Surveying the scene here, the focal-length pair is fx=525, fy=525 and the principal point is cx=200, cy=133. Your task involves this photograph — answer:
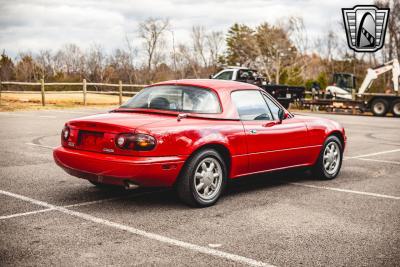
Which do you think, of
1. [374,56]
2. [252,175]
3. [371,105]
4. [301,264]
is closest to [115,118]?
[252,175]

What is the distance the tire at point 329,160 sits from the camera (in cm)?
741

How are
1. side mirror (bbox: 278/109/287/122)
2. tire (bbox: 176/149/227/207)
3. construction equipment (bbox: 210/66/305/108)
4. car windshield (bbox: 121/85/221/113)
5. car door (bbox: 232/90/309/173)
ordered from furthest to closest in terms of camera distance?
construction equipment (bbox: 210/66/305/108) < side mirror (bbox: 278/109/287/122) < car door (bbox: 232/90/309/173) < car windshield (bbox: 121/85/221/113) < tire (bbox: 176/149/227/207)

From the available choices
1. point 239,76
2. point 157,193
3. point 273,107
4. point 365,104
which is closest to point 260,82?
point 239,76

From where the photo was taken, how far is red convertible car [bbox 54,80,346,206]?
531 centimetres

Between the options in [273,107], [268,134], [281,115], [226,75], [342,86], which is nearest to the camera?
[268,134]

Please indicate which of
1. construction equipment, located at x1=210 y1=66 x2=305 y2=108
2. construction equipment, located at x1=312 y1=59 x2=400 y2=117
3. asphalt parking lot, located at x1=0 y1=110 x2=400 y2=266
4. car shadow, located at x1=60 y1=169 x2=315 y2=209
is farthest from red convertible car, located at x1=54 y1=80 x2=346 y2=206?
construction equipment, located at x1=312 y1=59 x2=400 y2=117

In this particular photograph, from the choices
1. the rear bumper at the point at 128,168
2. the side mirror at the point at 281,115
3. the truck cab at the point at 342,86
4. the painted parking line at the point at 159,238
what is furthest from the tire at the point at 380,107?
the painted parking line at the point at 159,238

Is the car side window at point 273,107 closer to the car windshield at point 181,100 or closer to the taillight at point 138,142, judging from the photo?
the car windshield at point 181,100

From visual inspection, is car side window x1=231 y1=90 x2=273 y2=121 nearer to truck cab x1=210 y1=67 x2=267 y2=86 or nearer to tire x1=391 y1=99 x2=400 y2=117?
truck cab x1=210 y1=67 x2=267 y2=86

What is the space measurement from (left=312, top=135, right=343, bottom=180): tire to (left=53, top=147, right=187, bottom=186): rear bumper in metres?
2.70

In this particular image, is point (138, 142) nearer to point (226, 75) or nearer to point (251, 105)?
point (251, 105)

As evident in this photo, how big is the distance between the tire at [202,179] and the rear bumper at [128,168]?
0.12 meters

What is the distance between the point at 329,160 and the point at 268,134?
160 centimetres

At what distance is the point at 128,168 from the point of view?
17.1 ft
